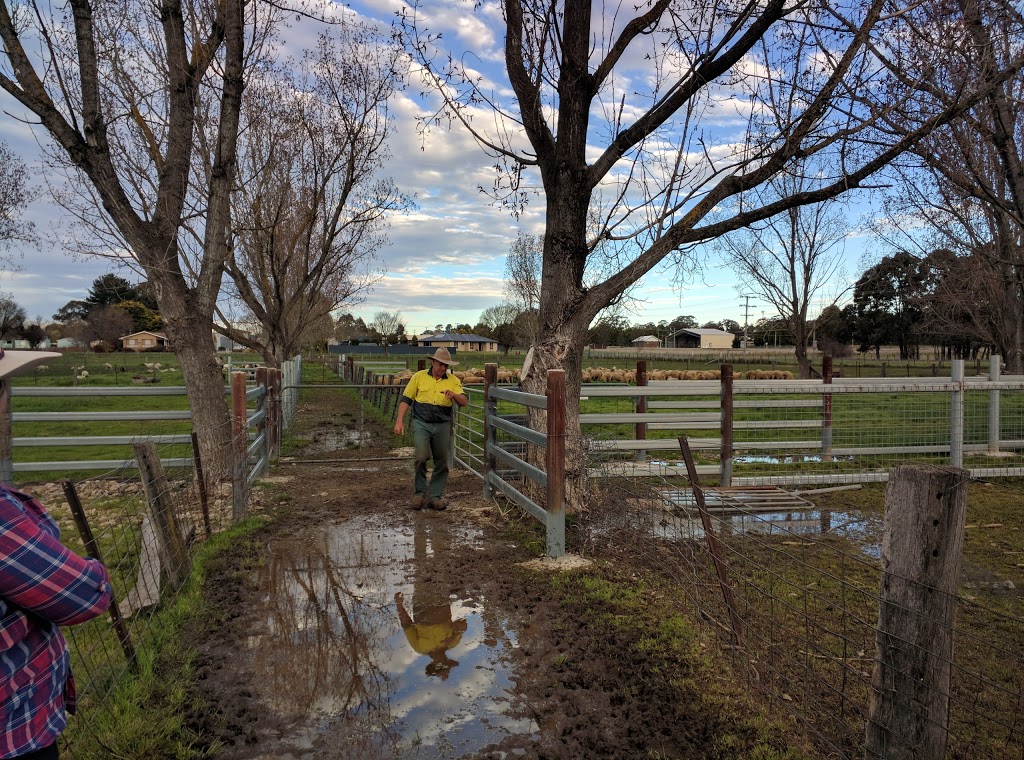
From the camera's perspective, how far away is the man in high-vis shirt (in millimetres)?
8289

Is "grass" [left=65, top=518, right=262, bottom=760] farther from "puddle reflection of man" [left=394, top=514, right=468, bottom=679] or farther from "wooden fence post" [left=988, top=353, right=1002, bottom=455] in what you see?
"wooden fence post" [left=988, top=353, right=1002, bottom=455]

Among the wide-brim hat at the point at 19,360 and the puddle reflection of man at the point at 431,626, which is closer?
the wide-brim hat at the point at 19,360

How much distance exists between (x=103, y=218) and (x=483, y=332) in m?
100

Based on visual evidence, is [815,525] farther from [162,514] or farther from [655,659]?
[162,514]

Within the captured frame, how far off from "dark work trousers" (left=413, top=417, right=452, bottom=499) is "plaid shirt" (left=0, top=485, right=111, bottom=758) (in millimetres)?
6148

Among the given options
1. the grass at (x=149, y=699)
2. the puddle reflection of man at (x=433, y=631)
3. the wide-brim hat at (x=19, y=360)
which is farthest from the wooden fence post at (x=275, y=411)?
the wide-brim hat at (x=19, y=360)

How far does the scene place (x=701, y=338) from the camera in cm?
10625

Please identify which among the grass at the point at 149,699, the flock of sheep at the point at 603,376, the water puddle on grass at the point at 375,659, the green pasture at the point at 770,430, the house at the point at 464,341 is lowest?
the water puddle on grass at the point at 375,659

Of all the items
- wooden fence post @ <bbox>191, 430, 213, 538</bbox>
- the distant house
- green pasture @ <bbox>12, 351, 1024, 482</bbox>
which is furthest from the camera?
the distant house

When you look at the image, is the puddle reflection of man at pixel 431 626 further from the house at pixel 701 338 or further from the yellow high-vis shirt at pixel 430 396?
the house at pixel 701 338

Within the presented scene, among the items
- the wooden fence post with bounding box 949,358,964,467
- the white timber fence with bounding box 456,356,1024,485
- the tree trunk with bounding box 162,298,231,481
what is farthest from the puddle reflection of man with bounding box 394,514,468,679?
the wooden fence post with bounding box 949,358,964,467

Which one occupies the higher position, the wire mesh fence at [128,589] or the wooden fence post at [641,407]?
the wooden fence post at [641,407]

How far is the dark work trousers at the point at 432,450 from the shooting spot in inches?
325

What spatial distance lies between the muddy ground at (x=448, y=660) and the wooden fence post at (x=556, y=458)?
414 mm
